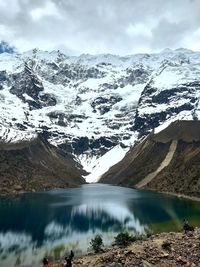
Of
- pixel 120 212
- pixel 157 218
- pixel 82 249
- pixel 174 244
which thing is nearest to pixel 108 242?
pixel 82 249

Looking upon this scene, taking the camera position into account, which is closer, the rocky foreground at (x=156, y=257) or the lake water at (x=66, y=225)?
the rocky foreground at (x=156, y=257)

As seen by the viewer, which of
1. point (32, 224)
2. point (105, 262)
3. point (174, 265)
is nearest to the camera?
point (174, 265)

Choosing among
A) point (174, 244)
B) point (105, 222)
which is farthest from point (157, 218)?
point (174, 244)

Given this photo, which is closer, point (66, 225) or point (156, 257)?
point (156, 257)

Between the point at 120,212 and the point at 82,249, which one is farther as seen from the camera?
the point at 120,212

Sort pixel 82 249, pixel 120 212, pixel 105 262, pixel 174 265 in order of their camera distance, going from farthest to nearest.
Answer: pixel 120 212 < pixel 82 249 < pixel 105 262 < pixel 174 265

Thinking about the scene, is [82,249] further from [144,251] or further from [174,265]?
[174,265]

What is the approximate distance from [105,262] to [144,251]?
6.26 m

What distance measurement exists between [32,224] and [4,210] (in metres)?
42.7

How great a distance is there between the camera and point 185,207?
193 meters

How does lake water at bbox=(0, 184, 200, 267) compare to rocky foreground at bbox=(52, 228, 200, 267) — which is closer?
rocky foreground at bbox=(52, 228, 200, 267)

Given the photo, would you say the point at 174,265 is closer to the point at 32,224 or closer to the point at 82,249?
the point at 82,249

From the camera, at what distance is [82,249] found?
9856 cm

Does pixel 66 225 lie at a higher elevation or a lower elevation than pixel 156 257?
higher
